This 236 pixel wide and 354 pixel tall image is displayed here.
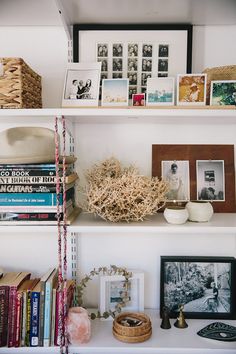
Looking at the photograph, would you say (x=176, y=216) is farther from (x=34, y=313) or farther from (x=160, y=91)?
(x=34, y=313)

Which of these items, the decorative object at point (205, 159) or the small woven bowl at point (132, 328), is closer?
the small woven bowl at point (132, 328)

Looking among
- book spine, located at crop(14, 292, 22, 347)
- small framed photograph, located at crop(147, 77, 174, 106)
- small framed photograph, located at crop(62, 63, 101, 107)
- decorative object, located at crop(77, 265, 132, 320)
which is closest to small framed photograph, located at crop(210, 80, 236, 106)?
small framed photograph, located at crop(147, 77, 174, 106)

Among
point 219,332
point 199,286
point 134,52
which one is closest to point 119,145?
point 134,52

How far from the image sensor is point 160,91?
1.14 m

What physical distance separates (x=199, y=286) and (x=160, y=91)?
0.73m

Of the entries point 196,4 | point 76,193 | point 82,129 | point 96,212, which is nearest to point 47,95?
point 82,129

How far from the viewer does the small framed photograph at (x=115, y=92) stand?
1.13m

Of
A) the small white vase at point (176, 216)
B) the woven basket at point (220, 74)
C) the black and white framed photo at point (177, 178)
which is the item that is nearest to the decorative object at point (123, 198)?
the small white vase at point (176, 216)

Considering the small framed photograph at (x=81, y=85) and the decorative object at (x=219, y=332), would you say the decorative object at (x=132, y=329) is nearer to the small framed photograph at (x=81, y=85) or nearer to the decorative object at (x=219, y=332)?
the decorative object at (x=219, y=332)

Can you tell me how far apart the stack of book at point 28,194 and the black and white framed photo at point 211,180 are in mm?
516

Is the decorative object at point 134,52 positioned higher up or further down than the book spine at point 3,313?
higher up

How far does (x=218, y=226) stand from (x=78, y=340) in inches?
22.5

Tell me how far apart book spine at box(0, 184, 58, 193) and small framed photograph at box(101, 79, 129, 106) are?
0.32 metres

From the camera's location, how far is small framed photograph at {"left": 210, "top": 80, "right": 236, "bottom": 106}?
3.67 ft
